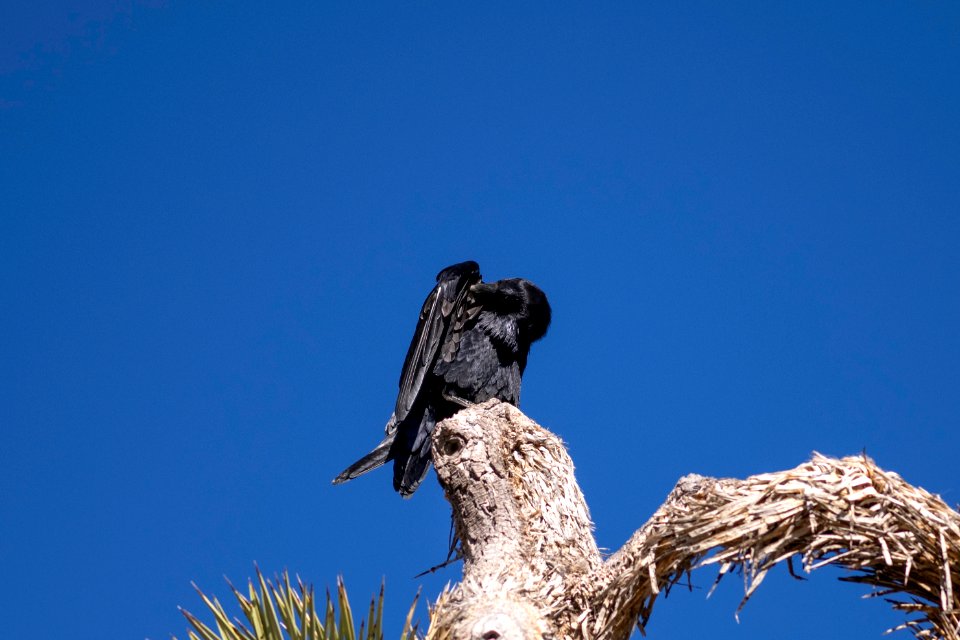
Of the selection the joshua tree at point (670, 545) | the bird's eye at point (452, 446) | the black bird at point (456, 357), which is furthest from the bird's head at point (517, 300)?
the joshua tree at point (670, 545)

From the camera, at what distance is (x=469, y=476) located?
Answer: 373 centimetres

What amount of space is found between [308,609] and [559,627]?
761mm

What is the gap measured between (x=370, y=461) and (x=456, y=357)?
2.86 ft

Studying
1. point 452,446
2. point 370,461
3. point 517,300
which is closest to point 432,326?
point 517,300

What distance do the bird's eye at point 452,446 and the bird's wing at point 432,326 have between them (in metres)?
1.86

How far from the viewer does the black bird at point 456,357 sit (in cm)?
582

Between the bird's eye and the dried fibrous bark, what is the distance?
15 centimetres

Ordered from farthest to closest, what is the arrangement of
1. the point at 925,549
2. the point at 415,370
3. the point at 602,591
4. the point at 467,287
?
the point at 467,287 < the point at 415,370 < the point at 602,591 < the point at 925,549

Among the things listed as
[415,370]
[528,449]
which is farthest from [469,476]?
[415,370]

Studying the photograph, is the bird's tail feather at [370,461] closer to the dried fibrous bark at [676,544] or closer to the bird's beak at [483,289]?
the bird's beak at [483,289]

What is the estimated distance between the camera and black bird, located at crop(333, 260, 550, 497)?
5820mm

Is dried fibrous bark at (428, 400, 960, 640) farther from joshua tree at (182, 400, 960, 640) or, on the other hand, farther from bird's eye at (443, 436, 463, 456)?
bird's eye at (443, 436, 463, 456)

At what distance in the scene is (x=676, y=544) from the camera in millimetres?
2852

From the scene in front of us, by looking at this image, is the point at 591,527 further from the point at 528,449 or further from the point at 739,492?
the point at 739,492
